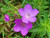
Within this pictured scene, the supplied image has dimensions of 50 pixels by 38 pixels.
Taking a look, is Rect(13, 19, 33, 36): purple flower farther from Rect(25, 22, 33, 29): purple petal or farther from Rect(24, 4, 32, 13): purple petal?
Rect(24, 4, 32, 13): purple petal

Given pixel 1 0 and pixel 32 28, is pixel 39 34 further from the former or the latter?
pixel 1 0

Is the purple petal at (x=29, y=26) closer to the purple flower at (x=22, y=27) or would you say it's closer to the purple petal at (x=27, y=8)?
the purple flower at (x=22, y=27)

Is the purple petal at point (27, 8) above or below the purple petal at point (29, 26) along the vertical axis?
above

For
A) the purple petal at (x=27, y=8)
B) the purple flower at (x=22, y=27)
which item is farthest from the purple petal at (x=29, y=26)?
the purple petal at (x=27, y=8)

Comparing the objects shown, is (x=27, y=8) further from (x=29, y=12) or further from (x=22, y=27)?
(x=22, y=27)

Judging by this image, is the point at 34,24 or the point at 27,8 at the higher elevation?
the point at 27,8

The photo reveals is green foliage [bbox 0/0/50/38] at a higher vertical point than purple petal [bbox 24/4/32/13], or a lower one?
lower

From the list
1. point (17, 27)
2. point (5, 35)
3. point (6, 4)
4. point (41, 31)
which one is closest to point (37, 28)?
point (41, 31)

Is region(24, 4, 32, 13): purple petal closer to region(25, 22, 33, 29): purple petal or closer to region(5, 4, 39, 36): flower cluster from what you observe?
region(5, 4, 39, 36): flower cluster

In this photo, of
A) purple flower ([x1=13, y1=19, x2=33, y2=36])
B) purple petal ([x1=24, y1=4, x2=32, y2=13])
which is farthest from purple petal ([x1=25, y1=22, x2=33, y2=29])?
purple petal ([x1=24, y1=4, x2=32, y2=13])

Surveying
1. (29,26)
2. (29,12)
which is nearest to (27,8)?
(29,12)

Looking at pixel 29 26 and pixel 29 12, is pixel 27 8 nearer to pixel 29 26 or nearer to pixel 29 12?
pixel 29 12
